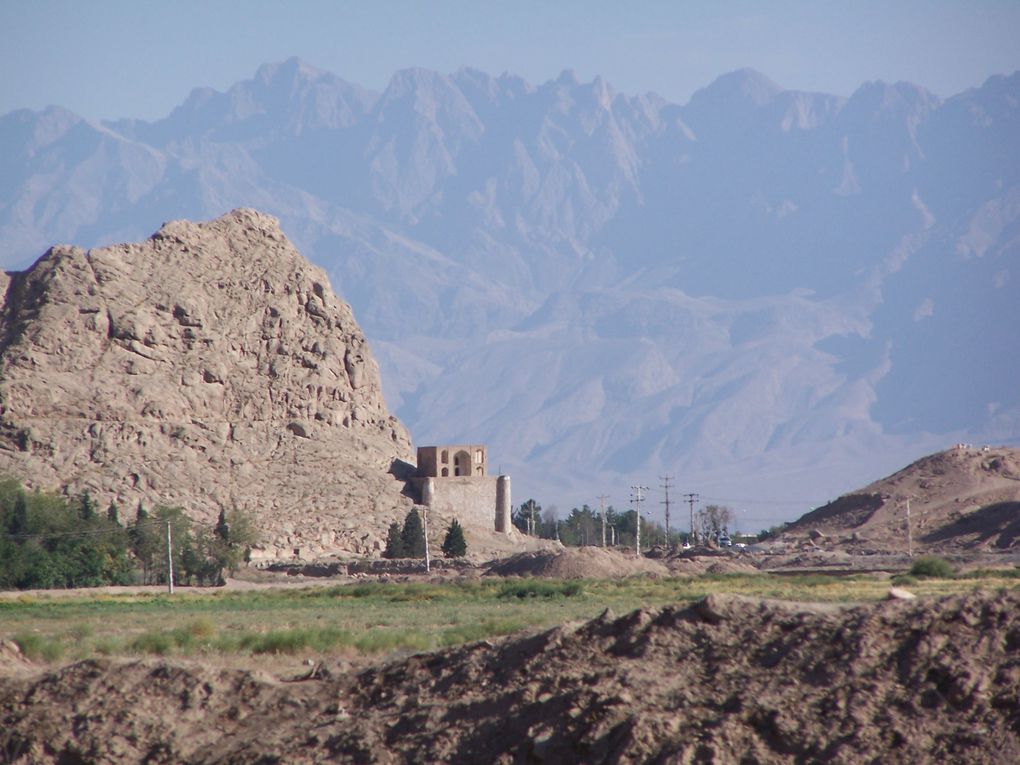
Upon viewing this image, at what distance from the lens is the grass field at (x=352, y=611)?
94.1 feet

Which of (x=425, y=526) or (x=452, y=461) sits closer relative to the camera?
(x=425, y=526)

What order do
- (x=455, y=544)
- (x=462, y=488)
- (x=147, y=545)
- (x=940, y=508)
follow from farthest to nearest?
(x=940, y=508) → (x=462, y=488) → (x=455, y=544) → (x=147, y=545)

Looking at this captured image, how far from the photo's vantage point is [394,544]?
85062 millimetres

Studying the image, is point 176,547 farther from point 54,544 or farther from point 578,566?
point 578,566

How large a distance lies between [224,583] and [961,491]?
55.7 meters

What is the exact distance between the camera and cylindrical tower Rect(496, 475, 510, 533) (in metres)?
97.4

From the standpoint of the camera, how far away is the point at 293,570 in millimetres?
76750

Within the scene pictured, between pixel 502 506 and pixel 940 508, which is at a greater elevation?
pixel 502 506

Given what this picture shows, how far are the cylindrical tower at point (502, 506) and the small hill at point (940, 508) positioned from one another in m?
20.8

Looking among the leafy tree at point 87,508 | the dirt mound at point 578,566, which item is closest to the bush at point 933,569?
the dirt mound at point 578,566

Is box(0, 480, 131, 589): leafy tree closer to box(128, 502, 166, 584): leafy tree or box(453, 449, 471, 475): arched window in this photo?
box(128, 502, 166, 584): leafy tree

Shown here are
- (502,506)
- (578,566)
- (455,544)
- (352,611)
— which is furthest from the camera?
(502,506)

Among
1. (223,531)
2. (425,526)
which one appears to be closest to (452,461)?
(425,526)

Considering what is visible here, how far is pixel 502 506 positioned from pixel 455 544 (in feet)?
44.5
